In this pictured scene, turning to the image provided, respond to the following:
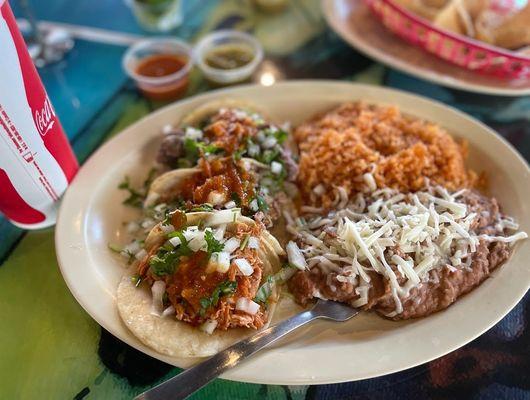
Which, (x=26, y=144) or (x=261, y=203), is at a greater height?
(x=26, y=144)

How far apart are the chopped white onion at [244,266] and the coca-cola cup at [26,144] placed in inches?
37.0

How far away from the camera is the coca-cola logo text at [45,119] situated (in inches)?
73.1

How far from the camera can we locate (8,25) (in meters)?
1.61

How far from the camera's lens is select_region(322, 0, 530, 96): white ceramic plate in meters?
2.62

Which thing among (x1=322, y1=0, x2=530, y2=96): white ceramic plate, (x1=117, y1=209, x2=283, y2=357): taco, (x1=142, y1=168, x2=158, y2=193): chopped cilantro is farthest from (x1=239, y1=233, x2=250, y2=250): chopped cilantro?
(x1=322, y1=0, x2=530, y2=96): white ceramic plate

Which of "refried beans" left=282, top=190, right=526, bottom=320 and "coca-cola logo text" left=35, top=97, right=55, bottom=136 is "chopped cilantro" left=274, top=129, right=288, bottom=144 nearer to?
"refried beans" left=282, top=190, right=526, bottom=320

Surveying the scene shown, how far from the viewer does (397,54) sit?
286 centimetres

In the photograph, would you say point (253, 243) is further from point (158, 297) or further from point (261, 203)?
point (158, 297)

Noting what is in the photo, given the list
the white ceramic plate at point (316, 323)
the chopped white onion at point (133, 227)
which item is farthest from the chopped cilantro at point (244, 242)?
the chopped white onion at point (133, 227)

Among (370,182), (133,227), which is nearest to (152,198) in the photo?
(133,227)

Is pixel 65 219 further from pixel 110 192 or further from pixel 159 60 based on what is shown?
pixel 159 60

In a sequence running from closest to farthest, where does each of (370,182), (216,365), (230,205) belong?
(216,365), (230,205), (370,182)

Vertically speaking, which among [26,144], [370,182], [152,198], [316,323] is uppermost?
[26,144]

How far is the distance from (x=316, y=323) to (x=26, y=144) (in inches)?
51.5
